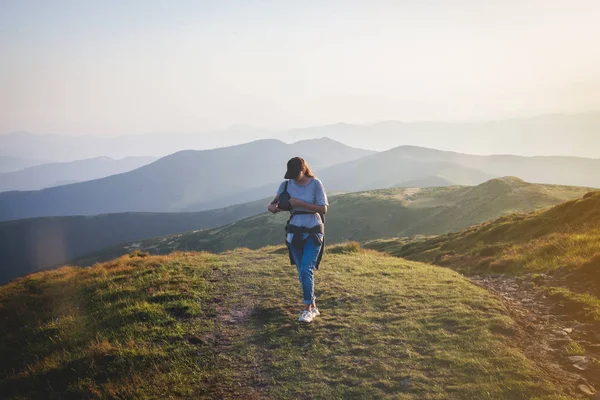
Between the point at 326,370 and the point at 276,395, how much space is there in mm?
1189

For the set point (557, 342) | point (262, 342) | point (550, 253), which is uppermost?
point (262, 342)

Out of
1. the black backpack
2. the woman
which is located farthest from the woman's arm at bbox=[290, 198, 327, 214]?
the black backpack

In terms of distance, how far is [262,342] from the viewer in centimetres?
798

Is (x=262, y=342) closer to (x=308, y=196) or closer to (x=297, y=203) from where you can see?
(x=297, y=203)

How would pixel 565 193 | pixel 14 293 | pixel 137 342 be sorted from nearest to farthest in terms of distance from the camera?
pixel 137 342 → pixel 14 293 → pixel 565 193

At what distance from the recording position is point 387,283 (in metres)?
12.7

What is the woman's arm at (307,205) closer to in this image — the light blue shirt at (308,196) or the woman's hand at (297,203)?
the woman's hand at (297,203)

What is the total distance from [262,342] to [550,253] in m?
13.6

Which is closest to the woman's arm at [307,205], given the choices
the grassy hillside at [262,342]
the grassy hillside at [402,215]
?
the grassy hillside at [262,342]

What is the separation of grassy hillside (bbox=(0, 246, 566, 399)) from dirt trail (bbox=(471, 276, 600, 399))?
0.34m

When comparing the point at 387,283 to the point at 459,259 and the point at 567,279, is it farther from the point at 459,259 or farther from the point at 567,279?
the point at 459,259

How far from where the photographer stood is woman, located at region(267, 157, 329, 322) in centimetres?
860

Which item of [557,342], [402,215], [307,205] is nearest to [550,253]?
[557,342]

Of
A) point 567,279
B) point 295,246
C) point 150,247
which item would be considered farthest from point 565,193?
point 150,247
